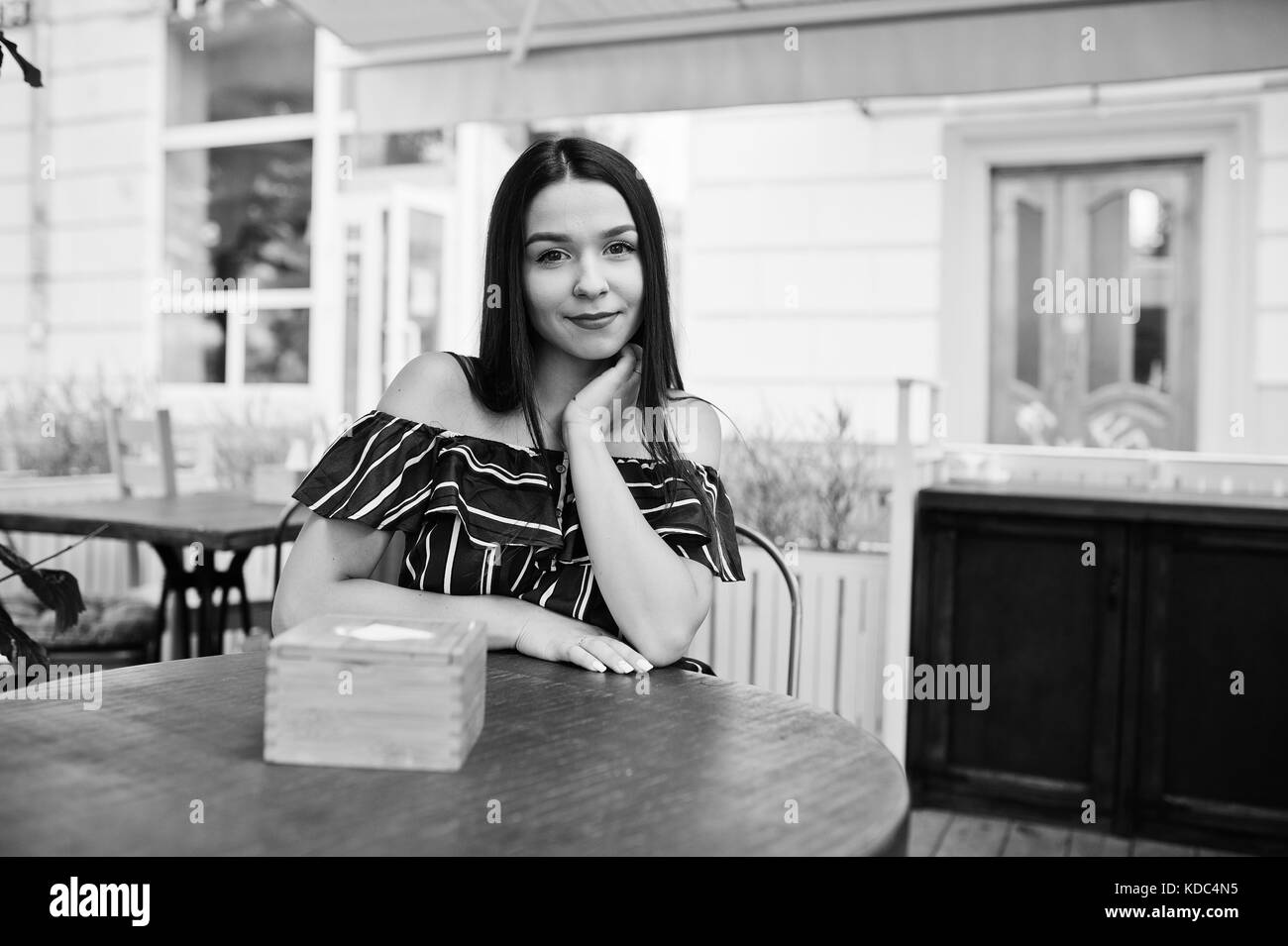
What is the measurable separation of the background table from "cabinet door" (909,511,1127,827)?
2.07m

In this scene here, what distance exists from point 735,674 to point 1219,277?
3952mm

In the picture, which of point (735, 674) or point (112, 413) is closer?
point (735, 674)

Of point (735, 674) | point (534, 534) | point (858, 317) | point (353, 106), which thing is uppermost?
point (353, 106)

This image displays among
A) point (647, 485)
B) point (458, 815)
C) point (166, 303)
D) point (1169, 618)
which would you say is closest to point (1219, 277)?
point (1169, 618)

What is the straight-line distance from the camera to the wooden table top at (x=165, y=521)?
3166 millimetres

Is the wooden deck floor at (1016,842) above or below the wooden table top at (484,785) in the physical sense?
below

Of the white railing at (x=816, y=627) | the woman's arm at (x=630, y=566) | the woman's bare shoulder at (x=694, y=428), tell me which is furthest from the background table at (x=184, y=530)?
the woman's arm at (x=630, y=566)

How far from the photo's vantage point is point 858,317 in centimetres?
671

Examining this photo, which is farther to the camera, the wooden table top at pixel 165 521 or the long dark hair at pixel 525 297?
the wooden table top at pixel 165 521

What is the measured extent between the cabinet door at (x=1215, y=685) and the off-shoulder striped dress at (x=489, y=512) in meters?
2.20

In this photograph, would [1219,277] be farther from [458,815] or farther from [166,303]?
[166,303]

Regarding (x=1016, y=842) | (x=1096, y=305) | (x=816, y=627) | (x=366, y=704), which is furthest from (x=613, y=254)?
(x=1096, y=305)

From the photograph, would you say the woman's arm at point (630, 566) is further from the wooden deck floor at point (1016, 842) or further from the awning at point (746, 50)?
the awning at point (746, 50)

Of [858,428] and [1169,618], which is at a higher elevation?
[858,428]
